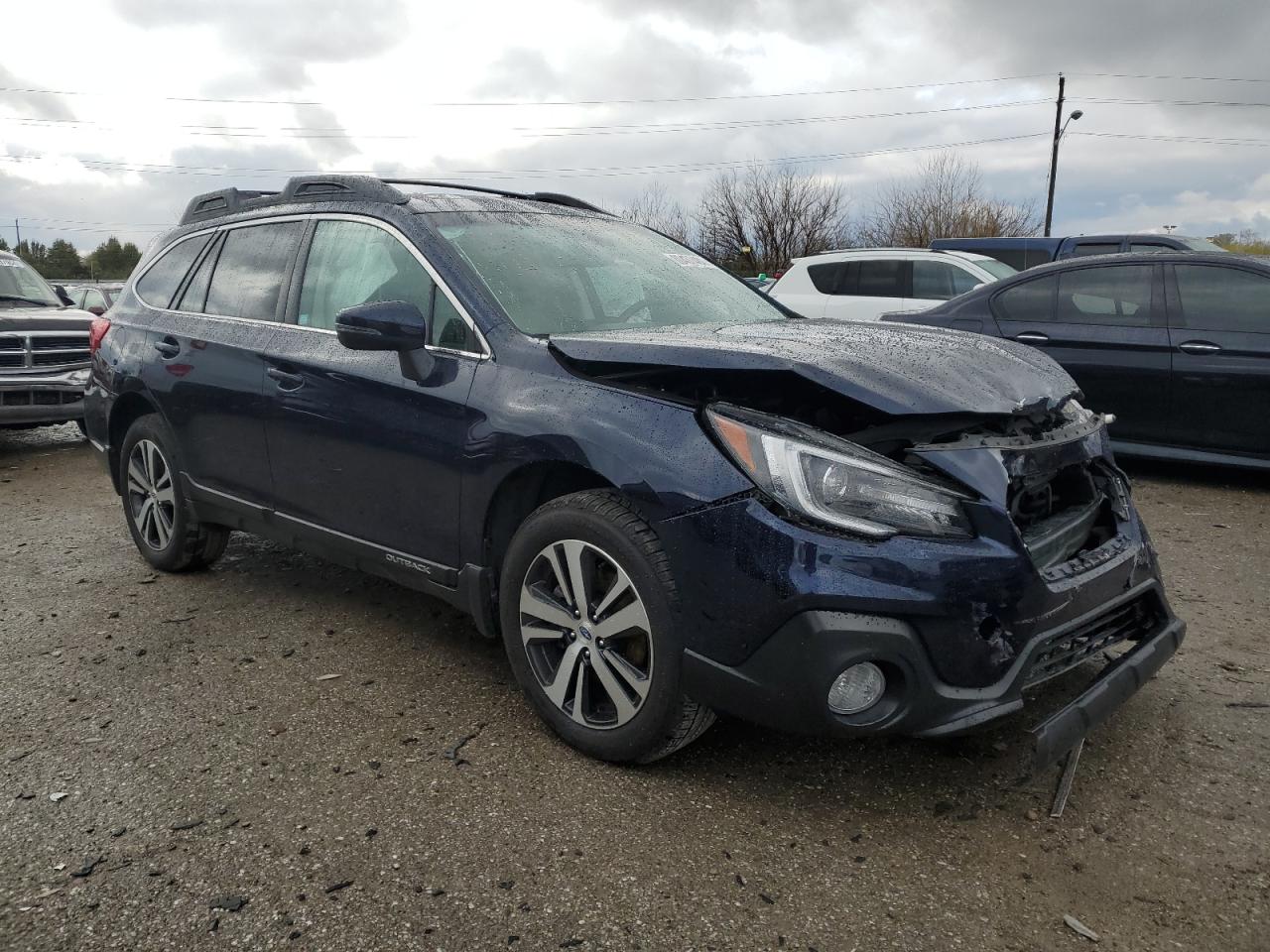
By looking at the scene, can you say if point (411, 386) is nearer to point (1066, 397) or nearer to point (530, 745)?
point (530, 745)

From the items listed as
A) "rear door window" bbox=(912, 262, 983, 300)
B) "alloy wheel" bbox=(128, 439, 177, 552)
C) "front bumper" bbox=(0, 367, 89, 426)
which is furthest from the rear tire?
"rear door window" bbox=(912, 262, 983, 300)

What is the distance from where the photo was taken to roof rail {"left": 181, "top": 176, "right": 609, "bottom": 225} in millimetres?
3914

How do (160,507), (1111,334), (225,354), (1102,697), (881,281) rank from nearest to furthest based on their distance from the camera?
(1102,697) → (225,354) → (160,507) → (1111,334) → (881,281)

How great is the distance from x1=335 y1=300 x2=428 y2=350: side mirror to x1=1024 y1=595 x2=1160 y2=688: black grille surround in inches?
80.8

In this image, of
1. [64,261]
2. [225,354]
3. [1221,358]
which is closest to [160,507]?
[225,354]

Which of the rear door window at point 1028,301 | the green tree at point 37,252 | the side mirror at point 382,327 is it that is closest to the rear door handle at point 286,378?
the side mirror at point 382,327

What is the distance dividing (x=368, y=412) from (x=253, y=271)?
1262mm

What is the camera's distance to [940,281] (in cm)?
1111

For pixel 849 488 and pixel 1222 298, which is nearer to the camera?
pixel 849 488

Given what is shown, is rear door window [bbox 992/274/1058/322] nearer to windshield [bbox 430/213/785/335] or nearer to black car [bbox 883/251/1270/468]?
black car [bbox 883/251/1270/468]

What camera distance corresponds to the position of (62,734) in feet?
11.0

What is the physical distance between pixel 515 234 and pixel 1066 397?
1.98 meters

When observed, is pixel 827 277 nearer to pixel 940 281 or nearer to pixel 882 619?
pixel 940 281

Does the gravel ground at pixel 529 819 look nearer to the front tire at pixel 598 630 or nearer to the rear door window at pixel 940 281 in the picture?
the front tire at pixel 598 630
